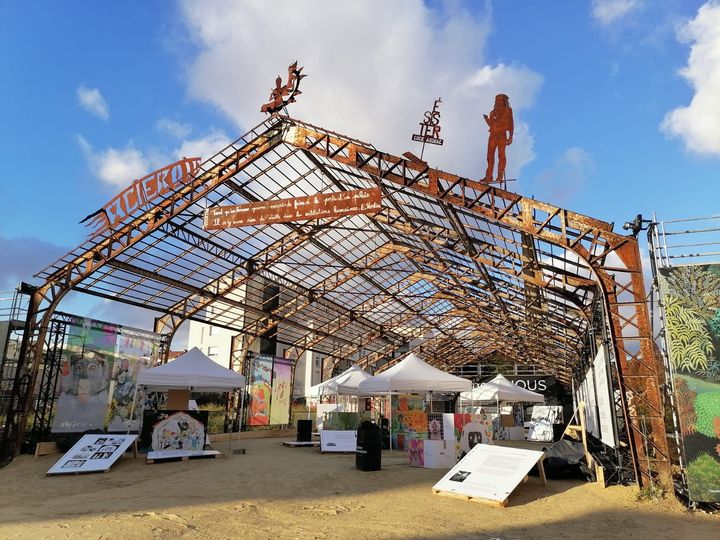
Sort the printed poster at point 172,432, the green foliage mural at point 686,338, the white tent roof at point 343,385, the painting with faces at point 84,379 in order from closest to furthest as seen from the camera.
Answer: the green foliage mural at point 686,338
the printed poster at point 172,432
the painting with faces at point 84,379
the white tent roof at point 343,385

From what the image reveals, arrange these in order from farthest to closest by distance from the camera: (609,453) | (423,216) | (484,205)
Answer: (423,216) < (609,453) < (484,205)

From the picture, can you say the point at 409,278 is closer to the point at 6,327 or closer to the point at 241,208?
the point at 241,208

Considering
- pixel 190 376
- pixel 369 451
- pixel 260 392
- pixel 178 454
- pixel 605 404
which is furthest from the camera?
pixel 260 392

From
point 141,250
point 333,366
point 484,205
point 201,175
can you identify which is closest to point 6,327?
point 141,250

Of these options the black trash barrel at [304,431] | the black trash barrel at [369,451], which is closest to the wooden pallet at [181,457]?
the black trash barrel at [369,451]

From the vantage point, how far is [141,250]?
16172mm

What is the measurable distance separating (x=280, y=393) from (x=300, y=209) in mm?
17501

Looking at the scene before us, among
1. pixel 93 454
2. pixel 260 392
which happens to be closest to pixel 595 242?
pixel 93 454

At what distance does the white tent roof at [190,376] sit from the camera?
1383cm

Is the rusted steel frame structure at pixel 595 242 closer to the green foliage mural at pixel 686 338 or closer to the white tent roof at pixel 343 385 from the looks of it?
the green foliage mural at pixel 686 338

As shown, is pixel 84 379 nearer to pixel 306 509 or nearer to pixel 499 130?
pixel 306 509

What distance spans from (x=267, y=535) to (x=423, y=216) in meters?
11.4

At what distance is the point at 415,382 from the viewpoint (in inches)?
608

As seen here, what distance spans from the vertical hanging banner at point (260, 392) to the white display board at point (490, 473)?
665 inches
